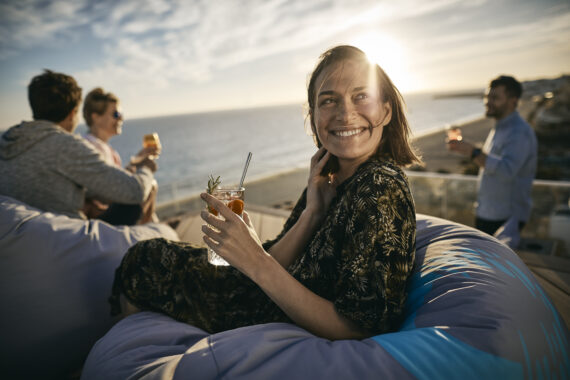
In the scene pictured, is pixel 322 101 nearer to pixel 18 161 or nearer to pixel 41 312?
pixel 41 312

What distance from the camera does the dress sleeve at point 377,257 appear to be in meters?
0.78

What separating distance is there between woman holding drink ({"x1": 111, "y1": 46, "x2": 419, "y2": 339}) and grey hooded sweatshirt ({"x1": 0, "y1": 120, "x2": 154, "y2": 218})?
910mm

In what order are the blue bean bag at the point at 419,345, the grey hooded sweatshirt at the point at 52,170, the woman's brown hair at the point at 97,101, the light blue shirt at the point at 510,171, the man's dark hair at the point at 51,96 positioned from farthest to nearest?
the woman's brown hair at the point at 97,101 → the light blue shirt at the point at 510,171 → the man's dark hair at the point at 51,96 → the grey hooded sweatshirt at the point at 52,170 → the blue bean bag at the point at 419,345

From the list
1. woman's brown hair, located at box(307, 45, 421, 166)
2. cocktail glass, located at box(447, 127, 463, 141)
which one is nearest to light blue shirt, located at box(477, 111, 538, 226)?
cocktail glass, located at box(447, 127, 463, 141)

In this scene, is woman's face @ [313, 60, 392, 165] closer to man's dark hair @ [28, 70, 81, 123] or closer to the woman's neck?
the woman's neck

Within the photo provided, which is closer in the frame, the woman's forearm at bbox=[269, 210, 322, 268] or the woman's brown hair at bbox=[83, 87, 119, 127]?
the woman's forearm at bbox=[269, 210, 322, 268]

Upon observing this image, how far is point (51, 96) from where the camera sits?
73.7 inches

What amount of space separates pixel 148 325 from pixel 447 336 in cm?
98

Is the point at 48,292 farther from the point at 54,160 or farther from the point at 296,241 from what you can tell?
the point at 296,241

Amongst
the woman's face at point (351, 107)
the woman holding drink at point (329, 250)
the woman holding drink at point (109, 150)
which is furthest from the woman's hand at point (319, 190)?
the woman holding drink at point (109, 150)

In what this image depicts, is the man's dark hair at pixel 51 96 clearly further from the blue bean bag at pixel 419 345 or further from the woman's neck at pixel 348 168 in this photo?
the woman's neck at pixel 348 168

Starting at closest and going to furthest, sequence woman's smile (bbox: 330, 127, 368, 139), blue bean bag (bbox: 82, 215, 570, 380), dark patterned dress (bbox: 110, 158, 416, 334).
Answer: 1. blue bean bag (bbox: 82, 215, 570, 380)
2. dark patterned dress (bbox: 110, 158, 416, 334)
3. woman's smile (bbox: 330, 127, 368, 139)

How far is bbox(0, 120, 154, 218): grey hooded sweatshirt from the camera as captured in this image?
175 centimetres

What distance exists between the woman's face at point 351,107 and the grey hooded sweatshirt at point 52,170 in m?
1.56
